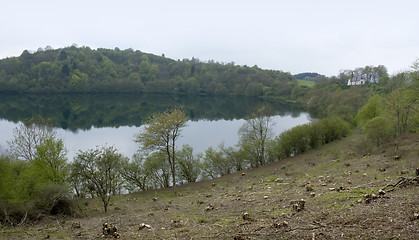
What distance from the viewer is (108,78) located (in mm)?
174125

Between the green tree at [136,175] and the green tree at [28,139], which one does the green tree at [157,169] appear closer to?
the green tree at [136,175]

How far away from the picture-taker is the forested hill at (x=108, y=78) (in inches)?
6171

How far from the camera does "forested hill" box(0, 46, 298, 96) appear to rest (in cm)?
15675

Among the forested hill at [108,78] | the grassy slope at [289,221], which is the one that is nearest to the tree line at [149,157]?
the grassy slope at [289,221]

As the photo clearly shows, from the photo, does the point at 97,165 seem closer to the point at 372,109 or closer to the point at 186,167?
the point at 186,167

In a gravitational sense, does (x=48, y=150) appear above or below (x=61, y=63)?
below

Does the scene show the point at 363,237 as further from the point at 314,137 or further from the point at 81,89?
the point at 81,89

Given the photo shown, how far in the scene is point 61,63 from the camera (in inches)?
6811

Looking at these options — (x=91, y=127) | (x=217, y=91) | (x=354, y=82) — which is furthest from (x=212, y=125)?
(x=217, y=91)

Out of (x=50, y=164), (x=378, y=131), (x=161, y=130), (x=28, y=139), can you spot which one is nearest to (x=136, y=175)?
(x=50, y=164)

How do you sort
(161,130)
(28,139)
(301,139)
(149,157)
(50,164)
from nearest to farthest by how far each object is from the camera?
(50,164), (161,130), (149,157), (28,139), (301,139)

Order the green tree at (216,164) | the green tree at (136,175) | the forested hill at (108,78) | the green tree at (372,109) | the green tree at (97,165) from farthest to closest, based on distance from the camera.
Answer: the forested hill at (108,78), the green tree at (372,109), the green tree at (216,164), the green tree at (136,175), the green tree at (97,165)

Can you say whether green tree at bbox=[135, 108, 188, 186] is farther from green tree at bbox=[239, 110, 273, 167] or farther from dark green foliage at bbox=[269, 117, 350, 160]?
dark green foliage at bbox=[269, 117, 350, 160]

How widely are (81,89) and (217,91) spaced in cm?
8597
